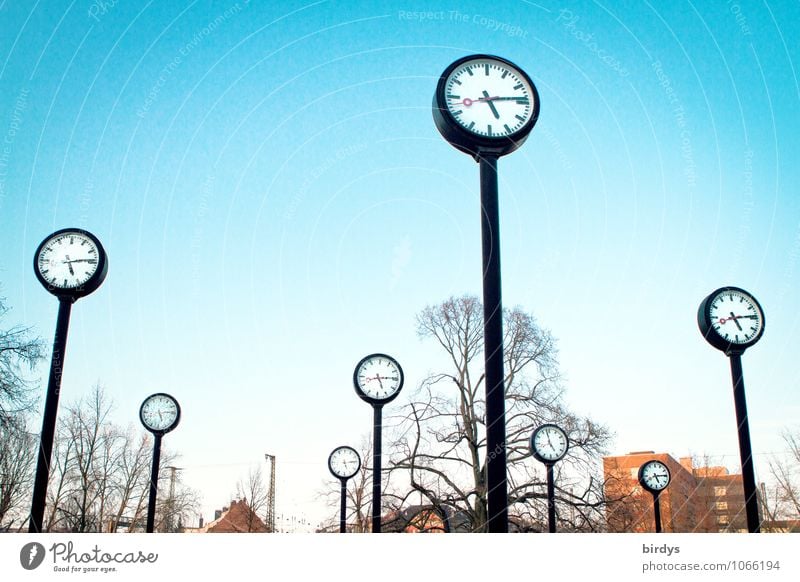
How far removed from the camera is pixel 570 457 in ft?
73.2

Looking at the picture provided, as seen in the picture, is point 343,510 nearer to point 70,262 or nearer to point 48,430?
point 48,430

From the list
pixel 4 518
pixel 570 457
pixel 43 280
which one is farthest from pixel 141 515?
pixel 43 280

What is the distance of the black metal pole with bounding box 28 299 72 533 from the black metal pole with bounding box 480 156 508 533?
697 cm

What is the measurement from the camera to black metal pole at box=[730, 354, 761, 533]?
11695 mm

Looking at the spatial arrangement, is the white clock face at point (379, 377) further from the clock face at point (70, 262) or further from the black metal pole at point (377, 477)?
the clock face at point (70, 262)

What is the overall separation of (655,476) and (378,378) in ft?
28.2

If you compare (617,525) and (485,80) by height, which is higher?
(485,80)

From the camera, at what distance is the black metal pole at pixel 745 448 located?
38.4 ft

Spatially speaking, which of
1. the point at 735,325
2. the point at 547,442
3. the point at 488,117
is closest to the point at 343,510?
the point at 547,442

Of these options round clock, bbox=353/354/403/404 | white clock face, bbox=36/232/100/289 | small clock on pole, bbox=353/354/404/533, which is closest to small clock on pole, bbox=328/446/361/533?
small clock on pole, bbox=353/354/404/533
